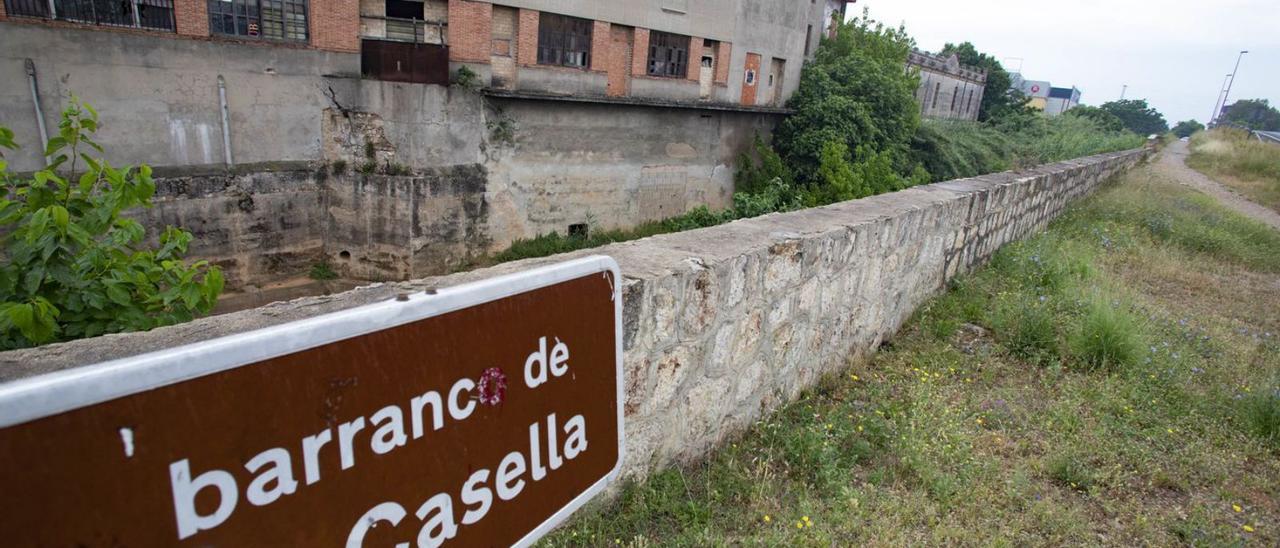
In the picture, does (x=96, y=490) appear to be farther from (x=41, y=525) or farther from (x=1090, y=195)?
(x=1090, y=195)

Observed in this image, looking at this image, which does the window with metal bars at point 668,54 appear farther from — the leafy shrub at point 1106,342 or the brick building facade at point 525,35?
the leafy shrub at point 1106,342

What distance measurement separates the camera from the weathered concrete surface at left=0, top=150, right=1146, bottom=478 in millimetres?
1772

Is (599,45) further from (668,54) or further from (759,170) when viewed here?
(759,170)

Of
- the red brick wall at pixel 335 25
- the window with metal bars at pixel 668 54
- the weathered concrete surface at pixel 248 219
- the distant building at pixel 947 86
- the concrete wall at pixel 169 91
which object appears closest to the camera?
the concrete wall at pixel 169 91

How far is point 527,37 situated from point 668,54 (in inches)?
169

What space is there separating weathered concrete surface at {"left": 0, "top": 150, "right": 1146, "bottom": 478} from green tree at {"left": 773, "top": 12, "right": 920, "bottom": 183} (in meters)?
14.7

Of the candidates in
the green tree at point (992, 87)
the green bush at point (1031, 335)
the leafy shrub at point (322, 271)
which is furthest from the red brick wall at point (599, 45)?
→ the green tree at point (992, 87)

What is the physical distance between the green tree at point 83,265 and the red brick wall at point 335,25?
11.2 meters

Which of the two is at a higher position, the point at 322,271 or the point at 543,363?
the point at 543,363

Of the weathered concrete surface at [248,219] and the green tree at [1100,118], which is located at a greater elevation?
the green tree at [1100,118]

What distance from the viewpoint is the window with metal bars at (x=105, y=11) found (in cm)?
992

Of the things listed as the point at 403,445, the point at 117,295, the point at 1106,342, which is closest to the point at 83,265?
the point at 117,295

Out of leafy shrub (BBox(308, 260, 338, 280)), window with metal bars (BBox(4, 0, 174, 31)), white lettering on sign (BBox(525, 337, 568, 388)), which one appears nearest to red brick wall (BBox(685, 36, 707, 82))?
leafy shrub (BBox(308, 260, 338, 280))

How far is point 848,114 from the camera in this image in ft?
62.6
